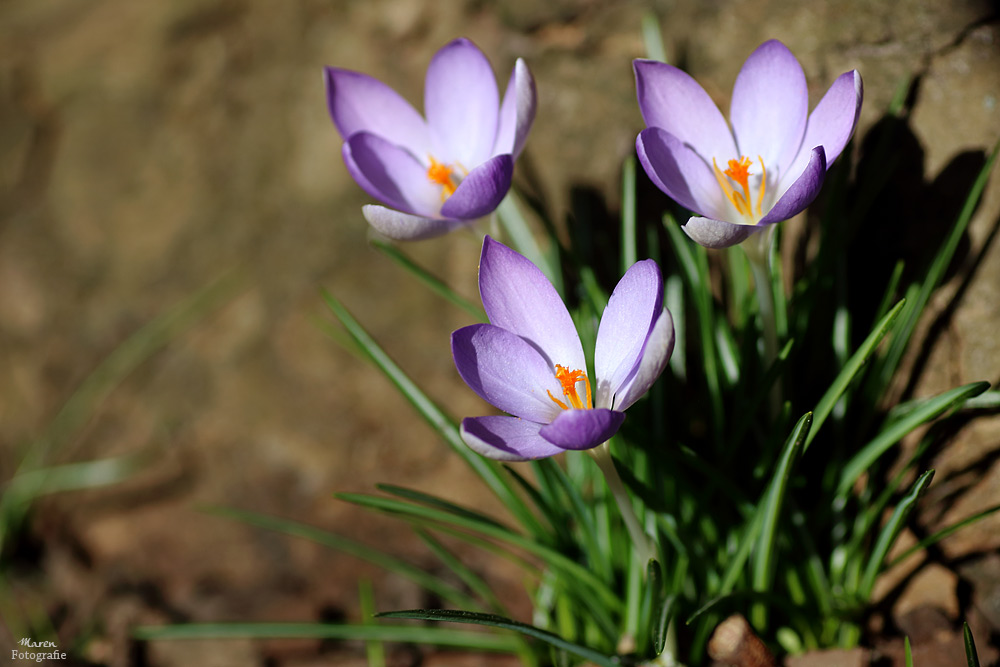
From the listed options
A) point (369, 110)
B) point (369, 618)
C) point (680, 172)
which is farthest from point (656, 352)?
point (369, 618)

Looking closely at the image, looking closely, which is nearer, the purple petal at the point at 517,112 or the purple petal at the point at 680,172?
the purple petal at the point at 680,172

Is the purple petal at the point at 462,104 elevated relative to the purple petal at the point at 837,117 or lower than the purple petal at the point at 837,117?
elevated

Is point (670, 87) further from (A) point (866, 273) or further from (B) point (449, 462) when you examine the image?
(B) point (449, 462)

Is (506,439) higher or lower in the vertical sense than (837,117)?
lower

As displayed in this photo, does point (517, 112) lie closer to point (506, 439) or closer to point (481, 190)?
point (481, 190)

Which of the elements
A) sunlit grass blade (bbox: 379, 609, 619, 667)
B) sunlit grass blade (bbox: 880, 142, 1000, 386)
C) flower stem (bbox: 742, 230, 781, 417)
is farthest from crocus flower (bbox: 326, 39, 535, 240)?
sunlit grass blade (bbox: 880, 142, 1000, 386)

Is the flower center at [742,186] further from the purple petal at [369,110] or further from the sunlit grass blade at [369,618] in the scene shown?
the sunlit grass blade at [369,618]

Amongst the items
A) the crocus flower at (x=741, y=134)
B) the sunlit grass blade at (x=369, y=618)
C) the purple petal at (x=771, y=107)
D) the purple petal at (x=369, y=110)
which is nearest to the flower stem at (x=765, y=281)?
the crocus flower at (x=741, y=134)
